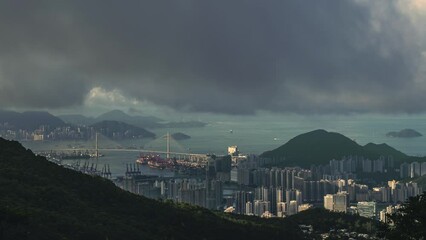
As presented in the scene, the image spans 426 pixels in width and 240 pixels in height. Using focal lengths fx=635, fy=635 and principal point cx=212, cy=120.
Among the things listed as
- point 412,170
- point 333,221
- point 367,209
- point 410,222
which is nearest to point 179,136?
point 412,170

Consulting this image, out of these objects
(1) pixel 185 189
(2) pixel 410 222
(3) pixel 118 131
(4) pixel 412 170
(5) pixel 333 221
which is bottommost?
(5) pixel 333 221

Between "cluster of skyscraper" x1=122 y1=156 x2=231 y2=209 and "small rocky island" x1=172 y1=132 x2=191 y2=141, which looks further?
"small rocky island" x1=172 y1=132 x2=191 y2=141

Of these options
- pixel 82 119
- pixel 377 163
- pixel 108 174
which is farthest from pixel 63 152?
pixel 82 119

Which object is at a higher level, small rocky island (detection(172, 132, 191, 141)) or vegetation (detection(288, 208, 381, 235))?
small rocky island (detection(172, 132, 191, 141))

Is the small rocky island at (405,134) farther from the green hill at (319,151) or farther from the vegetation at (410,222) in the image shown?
the vegetation at (410,222)

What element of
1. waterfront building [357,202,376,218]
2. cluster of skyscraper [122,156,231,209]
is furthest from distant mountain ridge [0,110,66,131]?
waterfront building [357,202,376,218]

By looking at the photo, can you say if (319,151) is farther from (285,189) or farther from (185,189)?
(185,189)

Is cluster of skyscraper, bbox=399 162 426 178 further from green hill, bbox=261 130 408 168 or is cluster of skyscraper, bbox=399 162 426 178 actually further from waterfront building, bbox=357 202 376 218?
waterfront building, bbox=357 202 376 218
